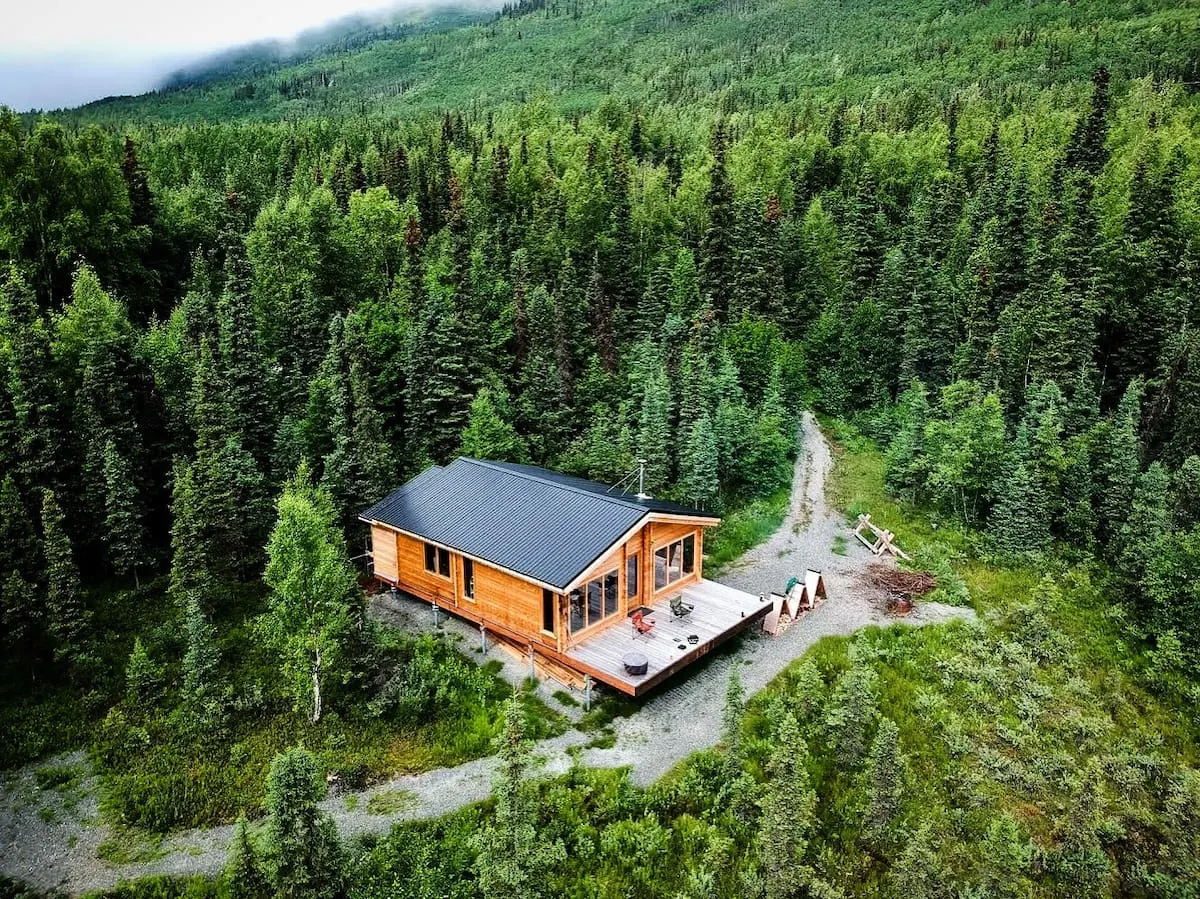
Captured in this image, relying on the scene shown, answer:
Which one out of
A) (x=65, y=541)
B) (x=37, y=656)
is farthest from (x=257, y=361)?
(x=37, y=656)

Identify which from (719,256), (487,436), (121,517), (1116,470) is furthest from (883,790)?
(719,256)

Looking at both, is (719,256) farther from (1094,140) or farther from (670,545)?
(670,545)

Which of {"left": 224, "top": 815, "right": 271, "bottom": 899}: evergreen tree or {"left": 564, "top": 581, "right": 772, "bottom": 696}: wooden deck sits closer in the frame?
{"left": 224, "top": 815, "right": 271, "bottom": 899}: evergreen tree

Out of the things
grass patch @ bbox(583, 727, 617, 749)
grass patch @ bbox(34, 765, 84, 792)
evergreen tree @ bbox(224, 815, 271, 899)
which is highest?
evergreen tree @ bbox(224, 815, 271, 899)

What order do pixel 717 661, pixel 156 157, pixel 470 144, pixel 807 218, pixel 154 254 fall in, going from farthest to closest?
1. pixel 470 144
2. pixel 156 157
3. pixel 807 218
4. pixel 154 254
5. pixel 717 661

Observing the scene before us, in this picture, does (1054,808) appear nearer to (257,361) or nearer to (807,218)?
(257,361)

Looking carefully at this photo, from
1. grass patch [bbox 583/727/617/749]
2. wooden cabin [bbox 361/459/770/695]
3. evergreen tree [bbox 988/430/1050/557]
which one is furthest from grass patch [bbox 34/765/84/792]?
evergreen tree [bbox 988/430/1050/557]

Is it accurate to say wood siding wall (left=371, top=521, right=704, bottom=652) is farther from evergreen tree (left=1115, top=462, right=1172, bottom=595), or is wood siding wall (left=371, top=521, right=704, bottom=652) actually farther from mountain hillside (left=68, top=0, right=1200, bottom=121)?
mountain hillside (left=68, top=0, right=1200, bottom=121)
